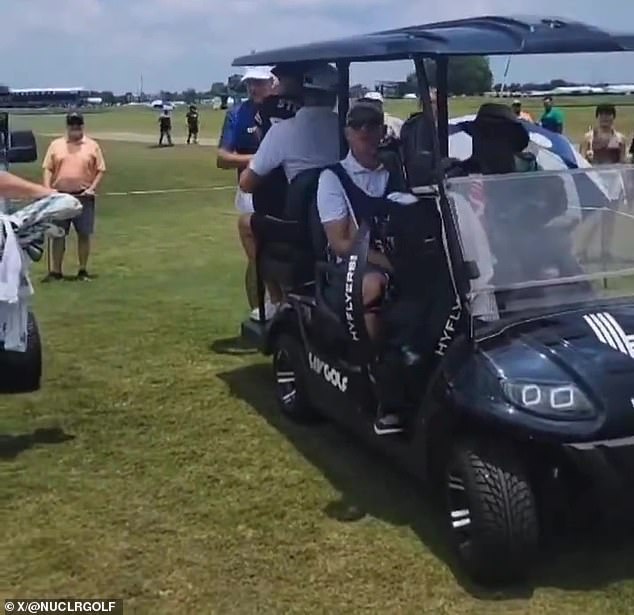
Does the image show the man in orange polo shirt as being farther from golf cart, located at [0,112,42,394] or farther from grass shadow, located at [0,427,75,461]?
grass shadow, located at [0,427,75,461]

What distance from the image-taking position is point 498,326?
13.0 ft

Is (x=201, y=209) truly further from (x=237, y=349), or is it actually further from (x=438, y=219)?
(x=438, y=219)

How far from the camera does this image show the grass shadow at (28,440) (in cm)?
536

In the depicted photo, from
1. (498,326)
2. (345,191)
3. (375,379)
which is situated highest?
(345,191)

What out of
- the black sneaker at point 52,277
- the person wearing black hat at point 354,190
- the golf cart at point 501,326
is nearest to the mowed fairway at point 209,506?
the golf cart at point 501,326

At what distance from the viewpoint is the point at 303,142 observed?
589 cm

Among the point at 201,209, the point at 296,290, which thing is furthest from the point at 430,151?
the point at 201,209

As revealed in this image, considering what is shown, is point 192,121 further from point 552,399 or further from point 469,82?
point 552,399

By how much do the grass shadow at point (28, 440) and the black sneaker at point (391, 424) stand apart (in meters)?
1.80

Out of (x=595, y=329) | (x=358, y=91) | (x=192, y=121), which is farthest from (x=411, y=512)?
(x=192, y=121)

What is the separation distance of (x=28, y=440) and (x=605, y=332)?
288 centimetres

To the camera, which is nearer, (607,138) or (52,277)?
(607,138)

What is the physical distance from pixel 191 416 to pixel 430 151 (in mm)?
2307

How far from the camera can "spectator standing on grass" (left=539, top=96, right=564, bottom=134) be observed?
508 cm
